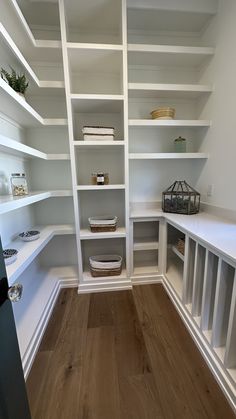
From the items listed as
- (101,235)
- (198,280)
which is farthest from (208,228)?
(101,235)

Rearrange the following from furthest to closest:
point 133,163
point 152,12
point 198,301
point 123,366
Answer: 1. point 133,163
2. point 152,12
3. point 198,301
4. point 123,366

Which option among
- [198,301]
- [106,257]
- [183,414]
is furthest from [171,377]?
[106,257]

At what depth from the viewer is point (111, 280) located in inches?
75.3

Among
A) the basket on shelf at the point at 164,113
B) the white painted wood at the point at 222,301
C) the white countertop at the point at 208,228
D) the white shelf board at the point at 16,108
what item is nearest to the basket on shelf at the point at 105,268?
the white countertop at the point at 208,228

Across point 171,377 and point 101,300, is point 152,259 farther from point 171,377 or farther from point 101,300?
point 171,377

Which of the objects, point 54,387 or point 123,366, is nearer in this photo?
point 54,387

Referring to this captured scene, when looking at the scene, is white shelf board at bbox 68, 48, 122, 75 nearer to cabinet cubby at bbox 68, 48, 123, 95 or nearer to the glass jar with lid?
cabinet cubby at bbox 68, 48, 123, 95

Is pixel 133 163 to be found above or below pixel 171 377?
above

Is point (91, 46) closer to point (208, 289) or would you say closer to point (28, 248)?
point (28, 248)

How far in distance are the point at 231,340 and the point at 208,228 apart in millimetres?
673

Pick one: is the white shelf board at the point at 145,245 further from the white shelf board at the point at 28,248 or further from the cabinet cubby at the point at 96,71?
the cabinet cubby at the point at 96,71

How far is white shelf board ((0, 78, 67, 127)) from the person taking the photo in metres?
1.03

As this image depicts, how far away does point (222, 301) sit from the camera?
1.09 metres

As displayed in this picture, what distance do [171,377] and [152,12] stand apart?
2.75m
